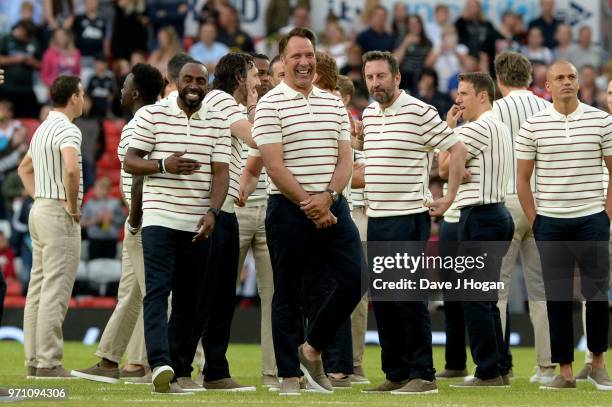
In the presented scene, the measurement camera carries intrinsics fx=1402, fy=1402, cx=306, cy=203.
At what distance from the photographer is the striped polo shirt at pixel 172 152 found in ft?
30.5

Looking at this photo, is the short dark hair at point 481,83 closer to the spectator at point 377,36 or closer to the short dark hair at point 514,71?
the short dark hair at point 514,71

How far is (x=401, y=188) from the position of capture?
9664 mm

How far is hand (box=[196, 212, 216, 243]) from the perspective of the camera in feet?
30.2

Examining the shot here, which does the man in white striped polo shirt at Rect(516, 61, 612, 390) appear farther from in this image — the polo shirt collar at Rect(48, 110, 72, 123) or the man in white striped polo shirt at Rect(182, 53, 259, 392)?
the polo shirt collar at Rect(48, 110, 72, 123)

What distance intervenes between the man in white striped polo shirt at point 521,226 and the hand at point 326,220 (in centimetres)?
245

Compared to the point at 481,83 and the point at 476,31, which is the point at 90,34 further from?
the point at 481,83

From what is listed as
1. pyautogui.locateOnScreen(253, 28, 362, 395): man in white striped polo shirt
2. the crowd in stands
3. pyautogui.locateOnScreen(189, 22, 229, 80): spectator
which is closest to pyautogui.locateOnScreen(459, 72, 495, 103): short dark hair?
pyautogui.locateOnScreen(253, 28, 362, 395): man in white striped polo shirt

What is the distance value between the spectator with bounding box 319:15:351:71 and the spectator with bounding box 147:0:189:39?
89.9 inches

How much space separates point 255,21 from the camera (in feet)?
74.6

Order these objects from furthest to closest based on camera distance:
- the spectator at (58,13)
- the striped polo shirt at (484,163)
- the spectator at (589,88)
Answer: the spectator at (58,13), the spectator at (589,88), the striped polo shirt at (484,163)

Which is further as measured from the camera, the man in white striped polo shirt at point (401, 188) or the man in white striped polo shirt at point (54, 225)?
the man in white striped polo shirt at point (54, 225)

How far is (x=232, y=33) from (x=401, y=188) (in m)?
12.3

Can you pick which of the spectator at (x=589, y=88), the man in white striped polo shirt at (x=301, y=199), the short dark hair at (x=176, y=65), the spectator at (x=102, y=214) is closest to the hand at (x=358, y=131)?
the man in white striped polo shirt at (x=301, y=199)

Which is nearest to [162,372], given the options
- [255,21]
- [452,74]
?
[452,74]
